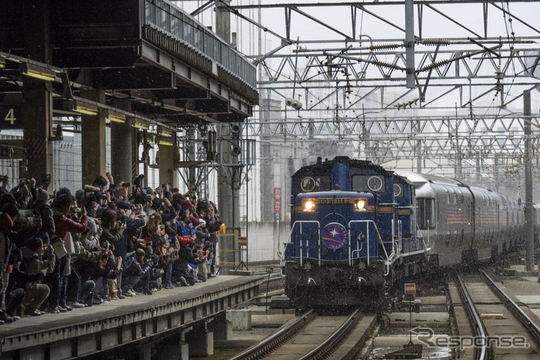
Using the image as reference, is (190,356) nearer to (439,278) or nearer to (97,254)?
(97,254)

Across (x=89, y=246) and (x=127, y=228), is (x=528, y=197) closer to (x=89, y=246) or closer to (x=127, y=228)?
(x=127, y=228)

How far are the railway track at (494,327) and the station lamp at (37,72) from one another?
858 cm

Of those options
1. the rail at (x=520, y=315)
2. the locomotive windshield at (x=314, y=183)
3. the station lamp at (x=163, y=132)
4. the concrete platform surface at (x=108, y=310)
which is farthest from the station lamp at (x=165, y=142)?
the rail at (x=520, y=315)

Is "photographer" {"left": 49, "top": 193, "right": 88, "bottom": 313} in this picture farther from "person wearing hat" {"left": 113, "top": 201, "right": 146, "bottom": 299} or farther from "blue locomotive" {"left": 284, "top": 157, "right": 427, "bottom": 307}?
"blue locomotive" {"left": 284, "top": 157, "right": 427, "bottom": 307}

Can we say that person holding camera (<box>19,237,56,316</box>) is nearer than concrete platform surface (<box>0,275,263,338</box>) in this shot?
No

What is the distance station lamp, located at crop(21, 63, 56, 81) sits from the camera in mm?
13824

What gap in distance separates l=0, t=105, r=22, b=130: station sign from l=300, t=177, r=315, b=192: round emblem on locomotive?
24.8 ft

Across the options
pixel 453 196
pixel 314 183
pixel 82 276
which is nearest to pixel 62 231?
pixel 82 276

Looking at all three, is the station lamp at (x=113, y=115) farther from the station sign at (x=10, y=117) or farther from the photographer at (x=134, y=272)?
the photographer at (x=134, y=272)

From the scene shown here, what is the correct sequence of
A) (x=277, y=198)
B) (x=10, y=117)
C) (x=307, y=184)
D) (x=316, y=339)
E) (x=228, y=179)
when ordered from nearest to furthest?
1. (x=316, y=339)
2. (x=307, y=184)
3. (x=10, y=117)
4. (x=228, y=179)
5. (x=277, y=198)

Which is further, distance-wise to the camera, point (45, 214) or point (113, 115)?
point (113, 115)

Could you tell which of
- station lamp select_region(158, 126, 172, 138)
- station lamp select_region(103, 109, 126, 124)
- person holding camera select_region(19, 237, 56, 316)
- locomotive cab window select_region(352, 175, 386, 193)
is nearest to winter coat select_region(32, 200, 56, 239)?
person holding camera select_region(19, 237, 56, 316)

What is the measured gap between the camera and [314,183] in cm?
2042
